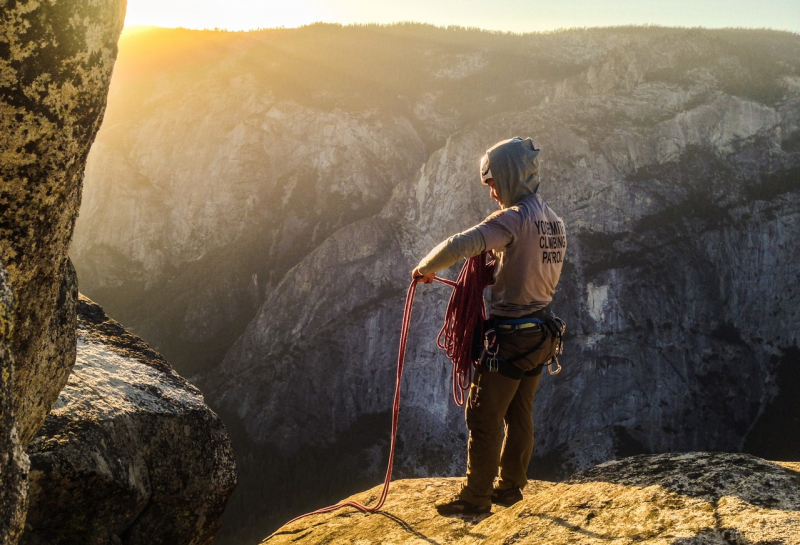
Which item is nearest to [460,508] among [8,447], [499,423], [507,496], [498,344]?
[507,496]

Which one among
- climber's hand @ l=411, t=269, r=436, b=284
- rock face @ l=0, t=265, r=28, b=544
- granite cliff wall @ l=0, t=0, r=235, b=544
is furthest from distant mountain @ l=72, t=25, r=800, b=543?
rock face @ l=0, t=265, r=28, b=544

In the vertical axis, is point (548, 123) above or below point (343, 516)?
above

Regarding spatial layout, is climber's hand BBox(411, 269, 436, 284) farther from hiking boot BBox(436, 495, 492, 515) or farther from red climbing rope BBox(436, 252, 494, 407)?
hiking boot BBox(436, 495, 492, 515)

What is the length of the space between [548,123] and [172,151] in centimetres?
2032

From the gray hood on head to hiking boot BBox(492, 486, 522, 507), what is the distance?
2.22 metres

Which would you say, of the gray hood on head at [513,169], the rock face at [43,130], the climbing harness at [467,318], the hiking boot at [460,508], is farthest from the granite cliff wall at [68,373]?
the gray hood on head at [513,169]

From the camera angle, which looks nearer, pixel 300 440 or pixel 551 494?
pixel 551 494

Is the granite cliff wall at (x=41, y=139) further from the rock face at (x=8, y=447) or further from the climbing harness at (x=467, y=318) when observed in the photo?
the climbing harness at (x=467, y=318)

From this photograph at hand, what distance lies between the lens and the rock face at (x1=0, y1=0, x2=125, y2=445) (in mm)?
2318

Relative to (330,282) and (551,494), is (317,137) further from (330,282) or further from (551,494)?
(551,494)

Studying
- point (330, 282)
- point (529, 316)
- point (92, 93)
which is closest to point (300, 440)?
point (330, 282)

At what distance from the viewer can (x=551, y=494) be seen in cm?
374

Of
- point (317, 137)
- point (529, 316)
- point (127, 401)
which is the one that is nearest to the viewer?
point (529, 316)

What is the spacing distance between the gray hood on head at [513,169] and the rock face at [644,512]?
2.01 metres
